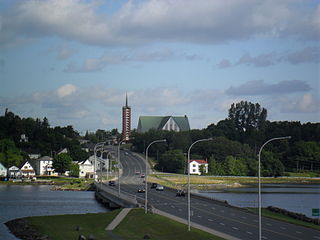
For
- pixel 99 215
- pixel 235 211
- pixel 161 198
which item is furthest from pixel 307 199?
pixel 99 215

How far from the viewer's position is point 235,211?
274ft

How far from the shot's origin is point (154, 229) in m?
66.0

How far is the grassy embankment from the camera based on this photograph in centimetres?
A: 6175

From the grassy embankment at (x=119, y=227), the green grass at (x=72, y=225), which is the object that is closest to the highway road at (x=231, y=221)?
the grassy embankment at (x=119, y=227)

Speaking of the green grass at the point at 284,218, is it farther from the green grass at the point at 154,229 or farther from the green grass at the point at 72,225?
the green grass at the point at 72,225

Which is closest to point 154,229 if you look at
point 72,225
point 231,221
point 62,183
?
point 231,221

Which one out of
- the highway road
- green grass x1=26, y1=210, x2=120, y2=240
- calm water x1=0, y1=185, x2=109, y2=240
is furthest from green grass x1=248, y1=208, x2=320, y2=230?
calm water x1=0, y1=185, x2=109, y2=240

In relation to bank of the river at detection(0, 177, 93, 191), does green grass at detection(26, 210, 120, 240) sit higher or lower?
lower

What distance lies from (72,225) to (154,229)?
41.6 feet

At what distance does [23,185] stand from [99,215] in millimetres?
104102

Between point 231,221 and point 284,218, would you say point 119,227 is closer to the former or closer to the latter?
point 231,221

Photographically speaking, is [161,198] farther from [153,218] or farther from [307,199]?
[307,199]

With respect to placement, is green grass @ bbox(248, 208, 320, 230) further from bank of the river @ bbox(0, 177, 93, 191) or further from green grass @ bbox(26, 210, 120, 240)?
bank of the river @ bbox(0, 177, 93, 191)

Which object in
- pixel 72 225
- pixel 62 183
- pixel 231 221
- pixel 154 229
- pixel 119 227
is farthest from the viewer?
pixel 62 183
